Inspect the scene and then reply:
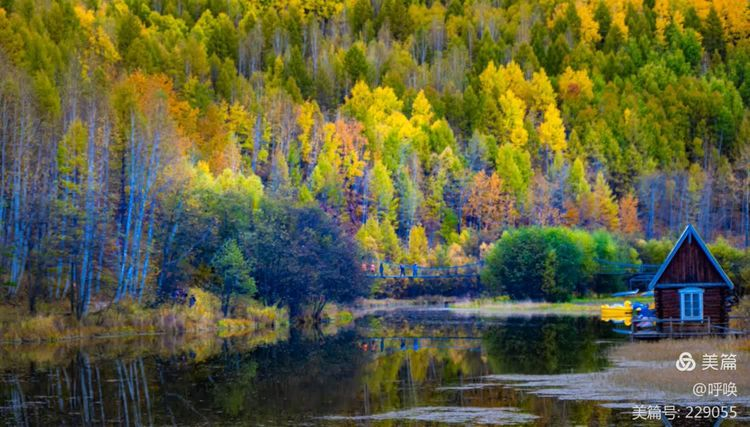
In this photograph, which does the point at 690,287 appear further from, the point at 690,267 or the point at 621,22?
the point at 621,22

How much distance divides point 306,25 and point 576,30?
1743 inches

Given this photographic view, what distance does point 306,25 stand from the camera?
599 feet

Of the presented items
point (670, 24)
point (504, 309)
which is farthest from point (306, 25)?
point (504, 309)

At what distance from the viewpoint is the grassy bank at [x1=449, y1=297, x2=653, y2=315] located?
7719 cm

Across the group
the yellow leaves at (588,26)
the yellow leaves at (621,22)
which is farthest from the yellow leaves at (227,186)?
the yellow leaves at (621,22)

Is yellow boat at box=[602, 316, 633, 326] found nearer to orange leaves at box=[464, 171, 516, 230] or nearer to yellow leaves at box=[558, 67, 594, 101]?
orange leaves at box=[464, 171, 516, 230]

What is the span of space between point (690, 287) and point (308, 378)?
1971 cm

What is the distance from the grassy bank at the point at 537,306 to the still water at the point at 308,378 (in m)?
18.7

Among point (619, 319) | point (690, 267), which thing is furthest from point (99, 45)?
point (690, 267)

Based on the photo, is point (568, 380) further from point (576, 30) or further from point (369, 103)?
point (576, 30)

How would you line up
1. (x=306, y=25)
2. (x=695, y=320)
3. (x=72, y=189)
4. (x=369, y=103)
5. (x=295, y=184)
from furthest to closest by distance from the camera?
(x=306, y=25) → (x=369, y=103) → (x=295, y=184) → (x=72, y=189) → (x=695, y=320)

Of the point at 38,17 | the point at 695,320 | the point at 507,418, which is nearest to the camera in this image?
the point at 507,418

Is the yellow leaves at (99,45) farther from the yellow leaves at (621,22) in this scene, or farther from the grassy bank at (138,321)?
the yellow leaves at (621,22)

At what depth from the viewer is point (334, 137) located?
403 ft
